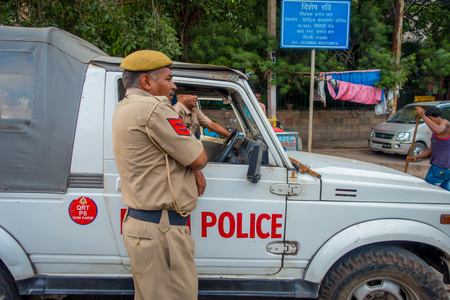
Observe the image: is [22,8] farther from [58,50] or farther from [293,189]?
[293,189]

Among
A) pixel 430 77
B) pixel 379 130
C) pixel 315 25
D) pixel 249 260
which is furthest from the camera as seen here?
pixel 430 77

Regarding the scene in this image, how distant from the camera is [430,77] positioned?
1027 cm

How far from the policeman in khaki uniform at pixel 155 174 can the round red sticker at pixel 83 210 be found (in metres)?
0.45

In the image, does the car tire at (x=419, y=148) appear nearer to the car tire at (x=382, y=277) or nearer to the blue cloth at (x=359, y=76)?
the blue cloth at (x=359, y=76)

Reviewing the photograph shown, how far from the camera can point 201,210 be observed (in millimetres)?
2174

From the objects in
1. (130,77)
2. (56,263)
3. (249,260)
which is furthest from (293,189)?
(56,263)

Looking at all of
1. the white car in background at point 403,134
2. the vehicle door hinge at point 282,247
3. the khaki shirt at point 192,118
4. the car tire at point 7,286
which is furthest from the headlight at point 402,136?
the car tire at point 7,286

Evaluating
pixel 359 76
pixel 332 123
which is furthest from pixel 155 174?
pixel 332 123

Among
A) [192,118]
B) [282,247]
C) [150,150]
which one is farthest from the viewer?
[192,118]

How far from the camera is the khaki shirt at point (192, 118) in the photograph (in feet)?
10.5

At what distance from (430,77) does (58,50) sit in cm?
1146

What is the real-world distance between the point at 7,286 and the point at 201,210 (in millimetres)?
1436

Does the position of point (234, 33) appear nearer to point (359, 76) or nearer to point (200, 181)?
point (359, 76)

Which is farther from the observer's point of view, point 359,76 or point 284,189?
point 359,76
